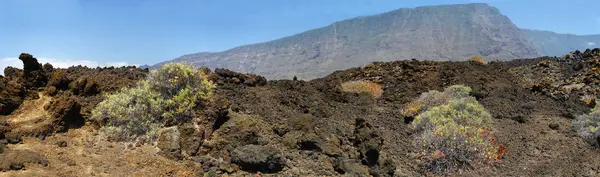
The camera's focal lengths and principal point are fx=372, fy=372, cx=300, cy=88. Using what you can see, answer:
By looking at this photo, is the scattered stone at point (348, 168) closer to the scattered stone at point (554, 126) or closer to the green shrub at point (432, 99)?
the green shrub at point (432, 99)

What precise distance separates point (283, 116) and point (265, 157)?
11.1 ft

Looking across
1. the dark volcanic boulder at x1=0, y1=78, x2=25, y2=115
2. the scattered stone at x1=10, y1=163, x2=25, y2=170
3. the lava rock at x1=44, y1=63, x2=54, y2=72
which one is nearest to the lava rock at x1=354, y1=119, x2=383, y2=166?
the scattered stone at x1=10, y1=163, x2=25, y2=170

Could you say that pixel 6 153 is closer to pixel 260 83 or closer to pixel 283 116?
pixel 283 116

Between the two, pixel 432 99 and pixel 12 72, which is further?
pixel 432 99

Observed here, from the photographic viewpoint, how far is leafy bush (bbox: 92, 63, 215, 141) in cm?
920

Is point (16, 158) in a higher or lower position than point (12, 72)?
lower

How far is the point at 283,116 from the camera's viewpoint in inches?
460

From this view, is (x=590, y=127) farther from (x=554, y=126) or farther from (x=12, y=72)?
(x=12, y=72)

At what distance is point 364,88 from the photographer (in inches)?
705

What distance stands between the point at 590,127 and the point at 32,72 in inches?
666

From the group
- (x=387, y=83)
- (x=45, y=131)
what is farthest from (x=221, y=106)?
(x=387, y=83)

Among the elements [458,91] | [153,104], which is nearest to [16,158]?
[153,104]

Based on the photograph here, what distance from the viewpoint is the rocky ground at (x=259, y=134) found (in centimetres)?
796

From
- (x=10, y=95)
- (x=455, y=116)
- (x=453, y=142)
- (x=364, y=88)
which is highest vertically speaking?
(x=10, y=95)
